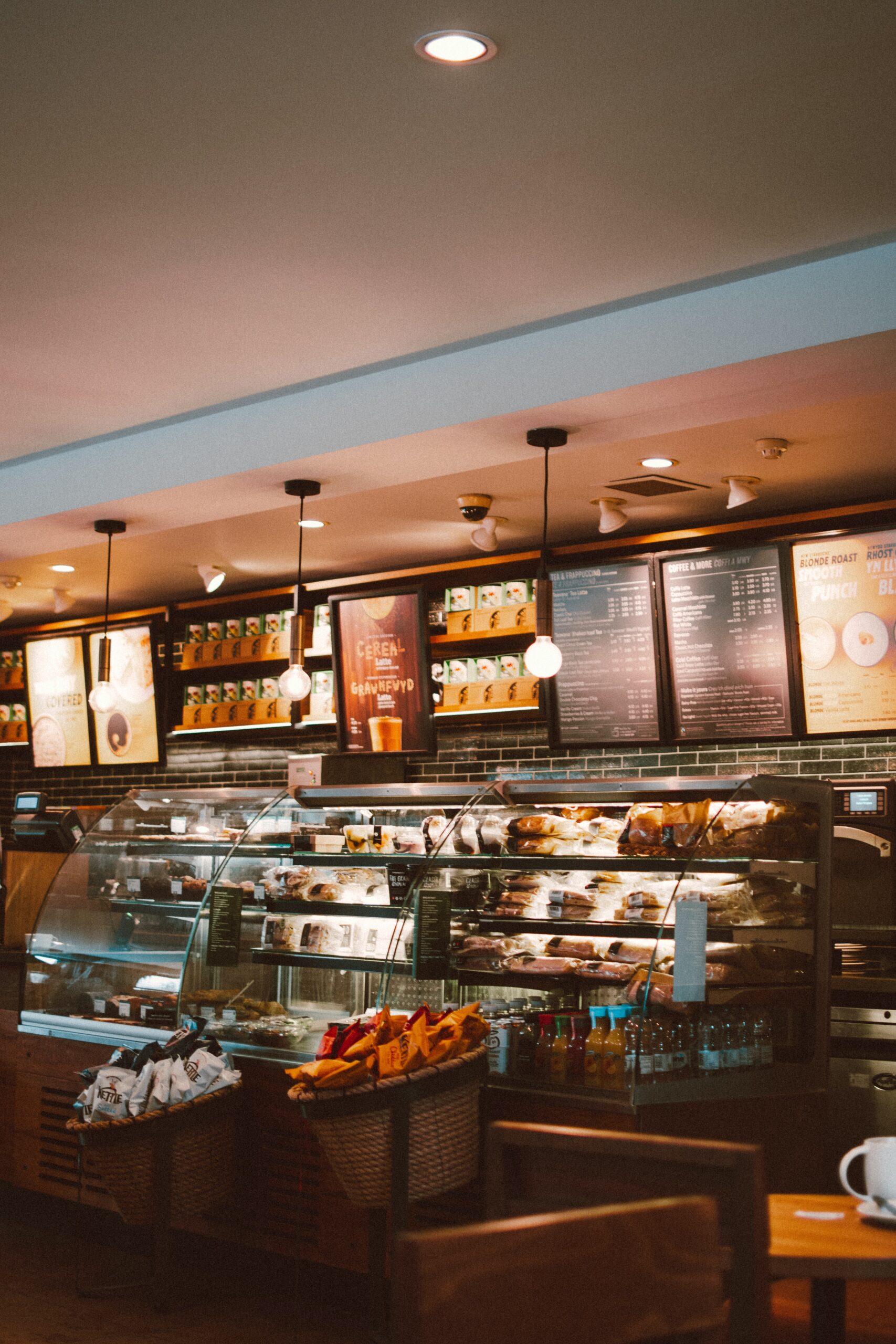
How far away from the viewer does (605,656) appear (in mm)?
5797

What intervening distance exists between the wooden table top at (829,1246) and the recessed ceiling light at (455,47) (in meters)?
2.25

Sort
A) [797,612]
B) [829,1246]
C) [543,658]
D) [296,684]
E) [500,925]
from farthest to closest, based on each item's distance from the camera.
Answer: [296,684] < [797,612] < [543,658] < [500,925] < [829,1246]

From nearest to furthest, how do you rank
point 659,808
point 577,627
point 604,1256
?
point 604,1256
point 659,808
point 577,627

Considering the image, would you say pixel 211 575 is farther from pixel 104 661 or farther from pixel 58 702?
pixel 58 702

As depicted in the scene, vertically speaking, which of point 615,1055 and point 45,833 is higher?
point 45,833

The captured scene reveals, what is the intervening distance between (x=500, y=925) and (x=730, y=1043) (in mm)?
786

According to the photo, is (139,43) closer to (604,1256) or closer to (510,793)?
(604,1256)

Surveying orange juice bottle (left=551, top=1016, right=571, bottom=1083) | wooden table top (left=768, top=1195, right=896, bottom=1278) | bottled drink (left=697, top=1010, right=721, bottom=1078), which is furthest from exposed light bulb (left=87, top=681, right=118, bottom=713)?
wooden table top (left=768, top=1195, right=896, bottom=1278)

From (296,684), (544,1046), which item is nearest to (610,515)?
(296,684)

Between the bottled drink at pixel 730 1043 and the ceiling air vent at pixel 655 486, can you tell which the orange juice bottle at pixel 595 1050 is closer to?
the bottled drink at pixel 730 1043

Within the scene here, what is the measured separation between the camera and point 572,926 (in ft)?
12.4

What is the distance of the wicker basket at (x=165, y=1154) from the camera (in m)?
3.79

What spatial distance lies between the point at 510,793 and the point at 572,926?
105cm


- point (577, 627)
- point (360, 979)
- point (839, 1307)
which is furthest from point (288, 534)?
point (839, 1307)
